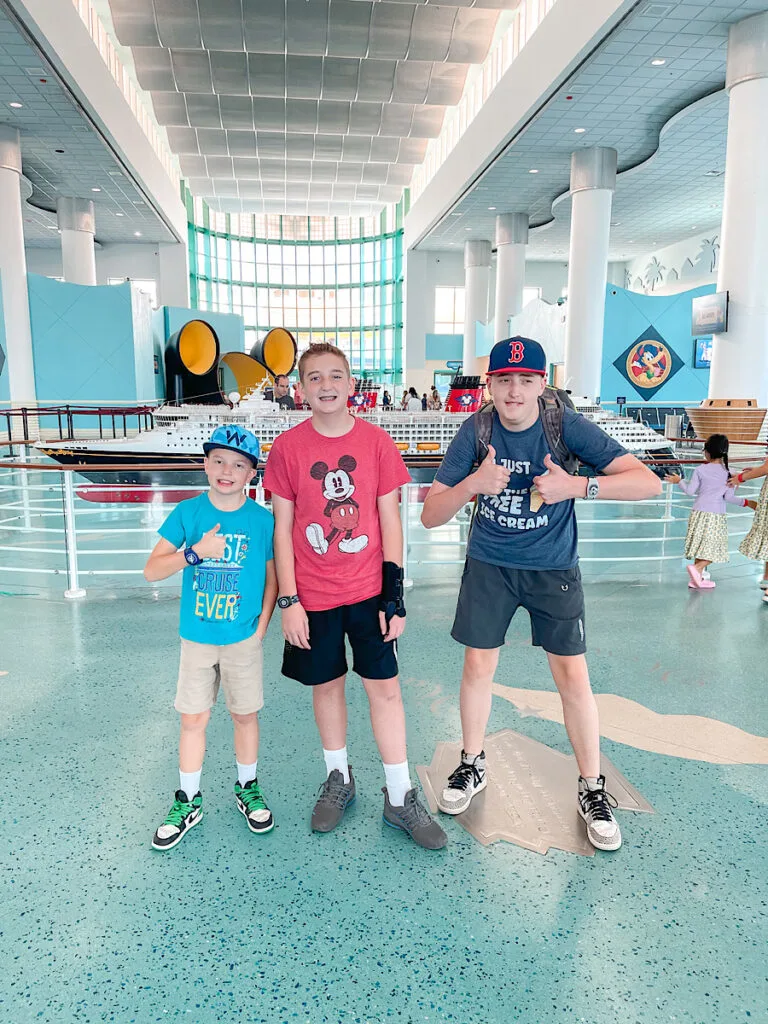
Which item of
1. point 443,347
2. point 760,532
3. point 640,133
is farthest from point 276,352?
point 760,532

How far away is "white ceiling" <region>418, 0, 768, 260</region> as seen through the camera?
11.5m

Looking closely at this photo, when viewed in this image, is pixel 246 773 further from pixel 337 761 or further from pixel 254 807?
pixel 337 761

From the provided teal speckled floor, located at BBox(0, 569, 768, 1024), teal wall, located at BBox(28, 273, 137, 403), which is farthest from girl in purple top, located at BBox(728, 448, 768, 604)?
teal wall, located at BBox(28, 273, 137, 403)

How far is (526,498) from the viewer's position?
2.20 meters

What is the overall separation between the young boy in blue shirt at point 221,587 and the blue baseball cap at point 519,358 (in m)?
0.83

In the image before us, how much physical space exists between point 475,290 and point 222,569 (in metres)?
27.9

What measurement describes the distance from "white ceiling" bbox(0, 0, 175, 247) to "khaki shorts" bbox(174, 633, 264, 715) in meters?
13.5

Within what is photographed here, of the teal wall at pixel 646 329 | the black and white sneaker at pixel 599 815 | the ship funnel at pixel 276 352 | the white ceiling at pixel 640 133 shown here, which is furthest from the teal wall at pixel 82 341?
the black and white sneaker at pixel 599 815

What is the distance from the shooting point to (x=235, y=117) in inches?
820

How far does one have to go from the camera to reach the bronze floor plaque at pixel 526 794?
7.41 ft

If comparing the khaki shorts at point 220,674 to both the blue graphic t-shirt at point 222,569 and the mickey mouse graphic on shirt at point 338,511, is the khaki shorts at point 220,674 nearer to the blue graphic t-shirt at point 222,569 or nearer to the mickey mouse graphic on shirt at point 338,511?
the blue graphic t-shirt at point 222,569

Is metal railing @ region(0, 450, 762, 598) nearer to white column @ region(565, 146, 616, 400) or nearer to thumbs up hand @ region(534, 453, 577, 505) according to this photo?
thumbs up hand @ region(534, 453, 577, 505)

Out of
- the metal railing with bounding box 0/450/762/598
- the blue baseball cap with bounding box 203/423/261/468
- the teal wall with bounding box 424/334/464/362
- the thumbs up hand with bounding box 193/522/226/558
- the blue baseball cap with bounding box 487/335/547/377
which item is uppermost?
the teal wall with bounding box 424/334/464/362

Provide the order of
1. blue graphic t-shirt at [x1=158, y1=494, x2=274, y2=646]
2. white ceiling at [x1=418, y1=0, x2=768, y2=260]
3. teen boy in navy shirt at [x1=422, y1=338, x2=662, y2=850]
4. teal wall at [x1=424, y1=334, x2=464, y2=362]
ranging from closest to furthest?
teen boy in navy shirt at [x1=422, y1=338, x2=662, y2=850], blue graphic t-shirt at [x1=158, y1=494, x2=274, y2=646], white ceiling at [x1=418, y1=0, x2=768, y2=260], teal wall at [x1=424, y1=334, x2=464, y2=362]
